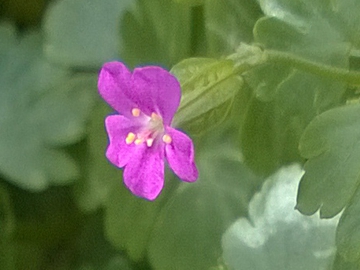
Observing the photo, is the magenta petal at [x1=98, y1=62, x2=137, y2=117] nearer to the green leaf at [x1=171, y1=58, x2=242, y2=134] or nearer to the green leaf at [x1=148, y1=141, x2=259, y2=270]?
the green leaf at [x1=171, y1=58, x2=242, y2=134]

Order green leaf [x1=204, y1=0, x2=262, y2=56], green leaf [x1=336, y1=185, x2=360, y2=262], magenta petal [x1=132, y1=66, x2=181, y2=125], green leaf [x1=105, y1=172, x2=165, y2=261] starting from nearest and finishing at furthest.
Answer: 1. magenta petal [x1=132, y1=66, x2=181, y2=125]
2. green leaf [x1=336, y1=185, x2=360, y2=262]
3. green leaf [x1=204, y1=0, x2=262, y2=56]
4. green leaf [x1=105, y1=172, x2=165, y2=261]

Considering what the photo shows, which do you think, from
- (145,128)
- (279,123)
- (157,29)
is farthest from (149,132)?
(157,29)

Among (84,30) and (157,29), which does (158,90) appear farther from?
(84,30)

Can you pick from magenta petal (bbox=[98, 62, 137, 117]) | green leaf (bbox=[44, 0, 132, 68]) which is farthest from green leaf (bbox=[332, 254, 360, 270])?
green leaf (bbox=[44, 0, 132, 68])

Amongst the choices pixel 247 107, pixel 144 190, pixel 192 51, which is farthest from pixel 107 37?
pixel 144 190

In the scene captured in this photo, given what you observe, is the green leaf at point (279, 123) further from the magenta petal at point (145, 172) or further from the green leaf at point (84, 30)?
the green leaf at point (84, 30)

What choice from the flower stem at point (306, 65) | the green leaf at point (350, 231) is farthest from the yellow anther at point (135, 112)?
the green leaf at point (350, 231)
